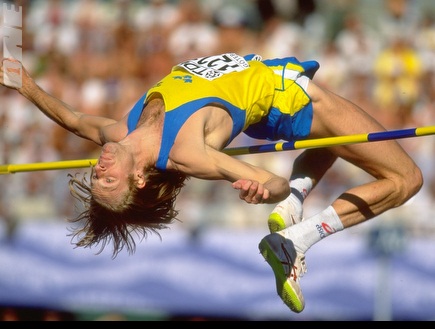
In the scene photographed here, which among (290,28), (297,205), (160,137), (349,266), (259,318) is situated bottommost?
(259,318)

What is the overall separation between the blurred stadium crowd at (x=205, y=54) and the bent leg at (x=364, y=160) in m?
2.21

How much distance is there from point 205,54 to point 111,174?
5175 millimetres

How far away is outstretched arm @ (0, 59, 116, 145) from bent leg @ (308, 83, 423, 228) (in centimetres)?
140

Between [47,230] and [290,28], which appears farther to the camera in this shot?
[290,28]

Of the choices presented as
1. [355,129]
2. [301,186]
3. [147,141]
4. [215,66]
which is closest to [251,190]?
[147,141]

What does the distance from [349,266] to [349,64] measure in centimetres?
250

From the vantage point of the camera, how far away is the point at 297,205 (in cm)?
656

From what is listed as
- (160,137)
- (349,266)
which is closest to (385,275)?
(349,266)

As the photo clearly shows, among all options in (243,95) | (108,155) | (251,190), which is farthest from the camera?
(243,95)

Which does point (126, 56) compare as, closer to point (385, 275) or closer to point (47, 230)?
point (47, 230)

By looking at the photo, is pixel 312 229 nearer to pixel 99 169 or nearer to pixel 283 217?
pixel 283 217

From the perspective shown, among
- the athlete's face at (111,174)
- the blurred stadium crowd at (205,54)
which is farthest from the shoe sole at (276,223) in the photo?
the blurred stadium crowd at (205,54)

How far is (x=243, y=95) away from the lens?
602 cm

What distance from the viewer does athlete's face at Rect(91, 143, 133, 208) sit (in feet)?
19.0
